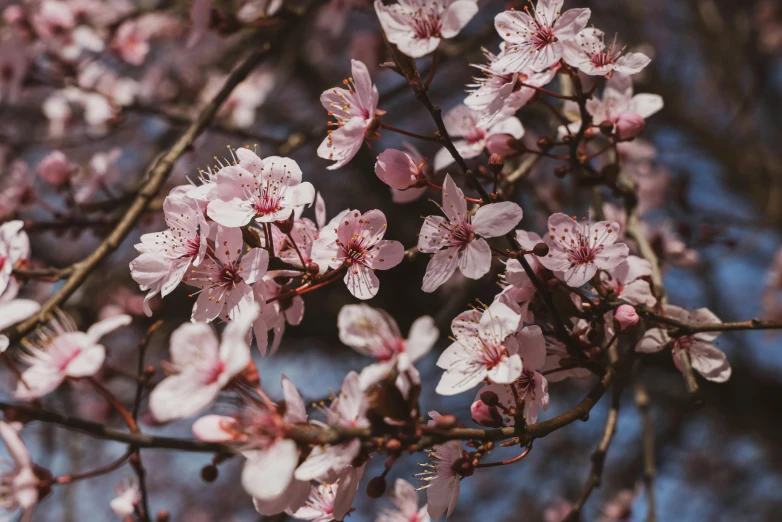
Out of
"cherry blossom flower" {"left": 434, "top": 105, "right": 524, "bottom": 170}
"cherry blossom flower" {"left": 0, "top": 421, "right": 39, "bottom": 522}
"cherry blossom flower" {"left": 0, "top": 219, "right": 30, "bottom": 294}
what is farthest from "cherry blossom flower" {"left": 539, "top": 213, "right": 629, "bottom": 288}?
"cherry blossom flower" {"left": 0, "top": 219, "right": 30, "bottom": 294}

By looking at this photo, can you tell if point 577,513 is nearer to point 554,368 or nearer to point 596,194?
point 554,368

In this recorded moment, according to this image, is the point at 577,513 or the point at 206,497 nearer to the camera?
the point at 577,513

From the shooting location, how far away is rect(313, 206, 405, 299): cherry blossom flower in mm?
1219

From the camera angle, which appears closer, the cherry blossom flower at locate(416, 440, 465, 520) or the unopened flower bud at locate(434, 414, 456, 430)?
the unopened flower bud at locate(434, 414, 456, 430)

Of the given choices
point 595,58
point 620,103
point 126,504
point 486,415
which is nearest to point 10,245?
point 126,504

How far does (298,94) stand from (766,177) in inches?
151

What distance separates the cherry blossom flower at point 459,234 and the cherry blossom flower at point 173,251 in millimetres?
448

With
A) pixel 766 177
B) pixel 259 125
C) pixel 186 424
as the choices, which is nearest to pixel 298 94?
pixel 259 125

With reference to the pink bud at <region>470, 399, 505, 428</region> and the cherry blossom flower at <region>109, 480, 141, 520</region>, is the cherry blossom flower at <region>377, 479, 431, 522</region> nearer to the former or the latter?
the pink bud at <region>470, 399, 505, 428</region>

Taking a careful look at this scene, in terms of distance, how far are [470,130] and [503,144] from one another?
0.37 feet

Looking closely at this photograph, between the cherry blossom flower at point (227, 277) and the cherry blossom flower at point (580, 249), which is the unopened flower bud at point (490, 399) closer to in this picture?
the cherry blossom flower at point (580, 249)

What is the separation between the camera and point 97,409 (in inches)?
145

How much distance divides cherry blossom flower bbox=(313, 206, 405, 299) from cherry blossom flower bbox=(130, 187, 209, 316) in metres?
0.25

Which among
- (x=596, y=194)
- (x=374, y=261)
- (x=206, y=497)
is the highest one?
(x=374, y=261)
